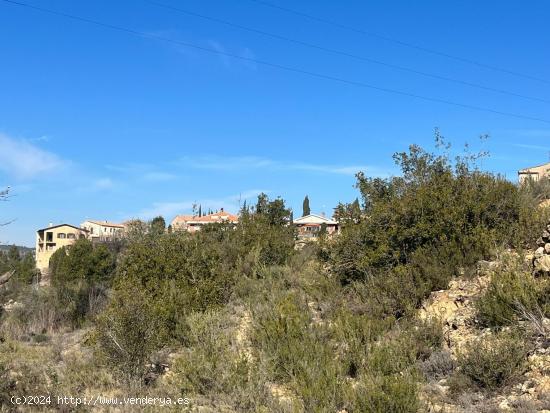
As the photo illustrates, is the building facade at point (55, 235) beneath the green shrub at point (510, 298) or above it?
above

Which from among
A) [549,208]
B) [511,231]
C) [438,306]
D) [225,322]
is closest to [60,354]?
[225,322]

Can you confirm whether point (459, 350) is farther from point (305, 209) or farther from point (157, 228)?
point (305, 209)

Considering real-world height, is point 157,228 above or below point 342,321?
above

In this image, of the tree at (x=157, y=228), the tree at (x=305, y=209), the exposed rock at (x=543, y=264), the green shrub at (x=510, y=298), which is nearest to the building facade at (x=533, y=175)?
the exposed rock at (x=543, y=264)

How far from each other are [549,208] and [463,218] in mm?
2104

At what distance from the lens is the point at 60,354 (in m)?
11.6

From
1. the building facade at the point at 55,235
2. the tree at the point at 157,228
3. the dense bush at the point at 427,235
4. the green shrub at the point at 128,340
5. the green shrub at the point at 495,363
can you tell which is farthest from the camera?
the building facade at the point at 55,235

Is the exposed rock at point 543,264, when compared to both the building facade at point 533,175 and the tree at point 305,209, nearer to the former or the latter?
the building facade at point 533,175

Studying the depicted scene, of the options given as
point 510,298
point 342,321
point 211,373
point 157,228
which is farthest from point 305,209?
point 211,373

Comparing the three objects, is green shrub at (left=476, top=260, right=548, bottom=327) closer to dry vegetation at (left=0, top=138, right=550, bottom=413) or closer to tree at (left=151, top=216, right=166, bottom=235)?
dry vegetation at (left=0, top=138, right=550, bottom=413)

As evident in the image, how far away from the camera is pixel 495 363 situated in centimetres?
674

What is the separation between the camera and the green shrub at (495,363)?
6730 mm

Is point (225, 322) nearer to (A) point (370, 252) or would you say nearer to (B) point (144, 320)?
(B) point (144, 320)

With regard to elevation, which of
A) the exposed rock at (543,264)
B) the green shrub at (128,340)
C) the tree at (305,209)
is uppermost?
the tree at (305,209)
